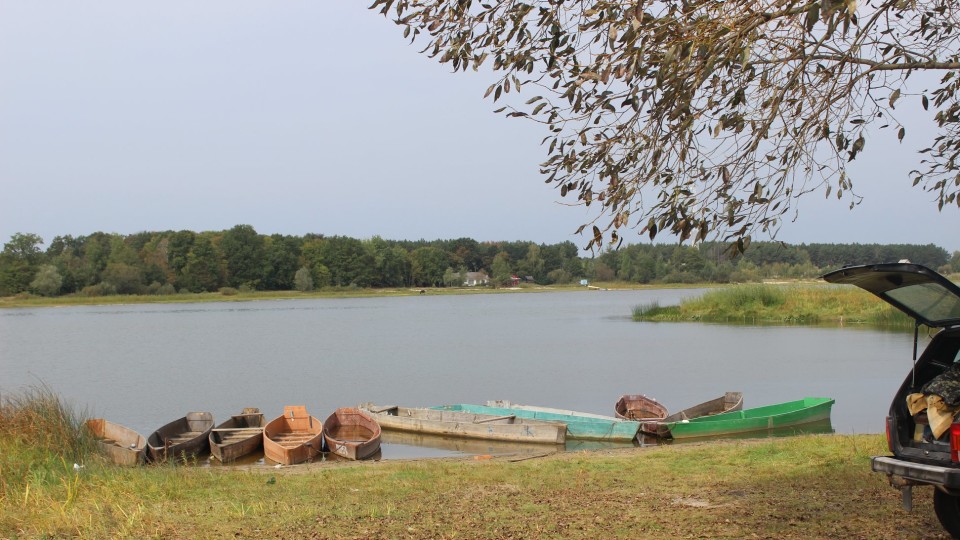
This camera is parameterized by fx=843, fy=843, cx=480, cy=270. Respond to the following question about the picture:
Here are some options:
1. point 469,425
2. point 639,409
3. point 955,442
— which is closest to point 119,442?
point 469,425

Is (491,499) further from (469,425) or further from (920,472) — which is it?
(469,425)

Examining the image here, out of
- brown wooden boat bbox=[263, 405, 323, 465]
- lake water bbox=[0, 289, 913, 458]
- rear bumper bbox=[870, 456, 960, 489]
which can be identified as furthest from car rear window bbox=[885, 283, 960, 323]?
lake water bbox=[0, 289, 913, 458]

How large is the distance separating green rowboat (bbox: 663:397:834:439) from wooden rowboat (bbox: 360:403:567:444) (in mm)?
2547

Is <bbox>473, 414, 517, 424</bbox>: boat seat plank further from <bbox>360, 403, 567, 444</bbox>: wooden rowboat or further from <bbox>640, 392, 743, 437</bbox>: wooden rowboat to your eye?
<bbox>640, 392, 743, 437</bbox>: wooden rowboat

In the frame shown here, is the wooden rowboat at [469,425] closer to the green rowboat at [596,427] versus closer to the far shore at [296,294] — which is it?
the green rowboat at [596,427]

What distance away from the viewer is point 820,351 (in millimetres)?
35625

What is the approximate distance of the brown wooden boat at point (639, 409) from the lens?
19.6 metres

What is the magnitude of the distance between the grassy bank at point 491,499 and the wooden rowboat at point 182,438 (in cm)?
462

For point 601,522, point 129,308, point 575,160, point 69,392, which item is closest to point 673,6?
point 575,160

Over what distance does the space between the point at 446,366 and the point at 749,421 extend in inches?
740

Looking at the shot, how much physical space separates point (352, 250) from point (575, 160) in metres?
118

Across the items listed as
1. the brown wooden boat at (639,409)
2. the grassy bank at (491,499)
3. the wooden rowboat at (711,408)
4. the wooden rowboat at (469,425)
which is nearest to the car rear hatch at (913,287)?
the grassy bank at (491,499)

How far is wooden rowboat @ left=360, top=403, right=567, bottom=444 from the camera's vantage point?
57.3 feet

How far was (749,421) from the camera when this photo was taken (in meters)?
17.7
